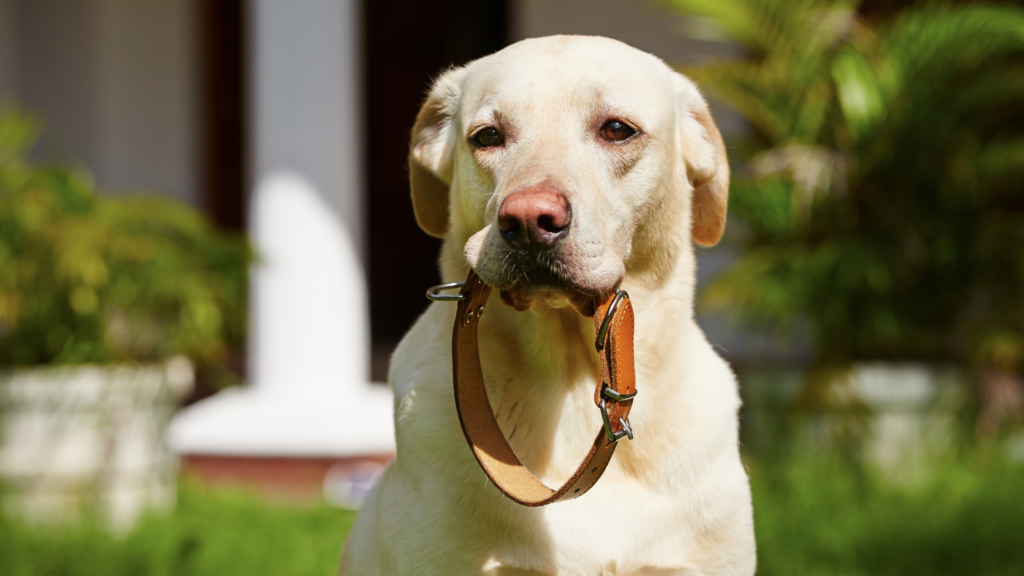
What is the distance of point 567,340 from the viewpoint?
1.79 m

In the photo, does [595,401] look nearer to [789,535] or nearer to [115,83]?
[789,535]

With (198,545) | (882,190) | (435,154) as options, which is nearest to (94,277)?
(198,545)

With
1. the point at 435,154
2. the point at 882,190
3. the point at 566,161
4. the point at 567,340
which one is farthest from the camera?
the point at 882,190

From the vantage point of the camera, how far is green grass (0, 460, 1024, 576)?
3.32 m

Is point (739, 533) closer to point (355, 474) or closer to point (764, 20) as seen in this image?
point (355, 474)

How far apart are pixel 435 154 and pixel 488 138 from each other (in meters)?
0.24

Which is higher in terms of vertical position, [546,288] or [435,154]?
[435,154]

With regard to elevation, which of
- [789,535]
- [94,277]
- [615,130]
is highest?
[615,130]

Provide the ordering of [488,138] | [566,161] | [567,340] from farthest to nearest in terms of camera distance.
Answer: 1. [567,340]
2. [488,138]
3. [566,161]

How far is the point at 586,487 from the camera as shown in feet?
5.00

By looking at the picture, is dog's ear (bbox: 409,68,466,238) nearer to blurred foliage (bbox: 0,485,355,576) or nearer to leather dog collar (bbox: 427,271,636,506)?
leather dog collar (bbox: 427,271,636,506)

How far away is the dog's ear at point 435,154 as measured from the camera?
1.89 m

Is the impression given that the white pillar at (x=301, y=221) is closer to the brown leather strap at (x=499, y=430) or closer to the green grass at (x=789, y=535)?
the green grass at (x=789, y=535)

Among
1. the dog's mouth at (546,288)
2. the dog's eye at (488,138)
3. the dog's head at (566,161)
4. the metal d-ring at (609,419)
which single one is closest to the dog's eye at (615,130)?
the dog's head at (566,161)
